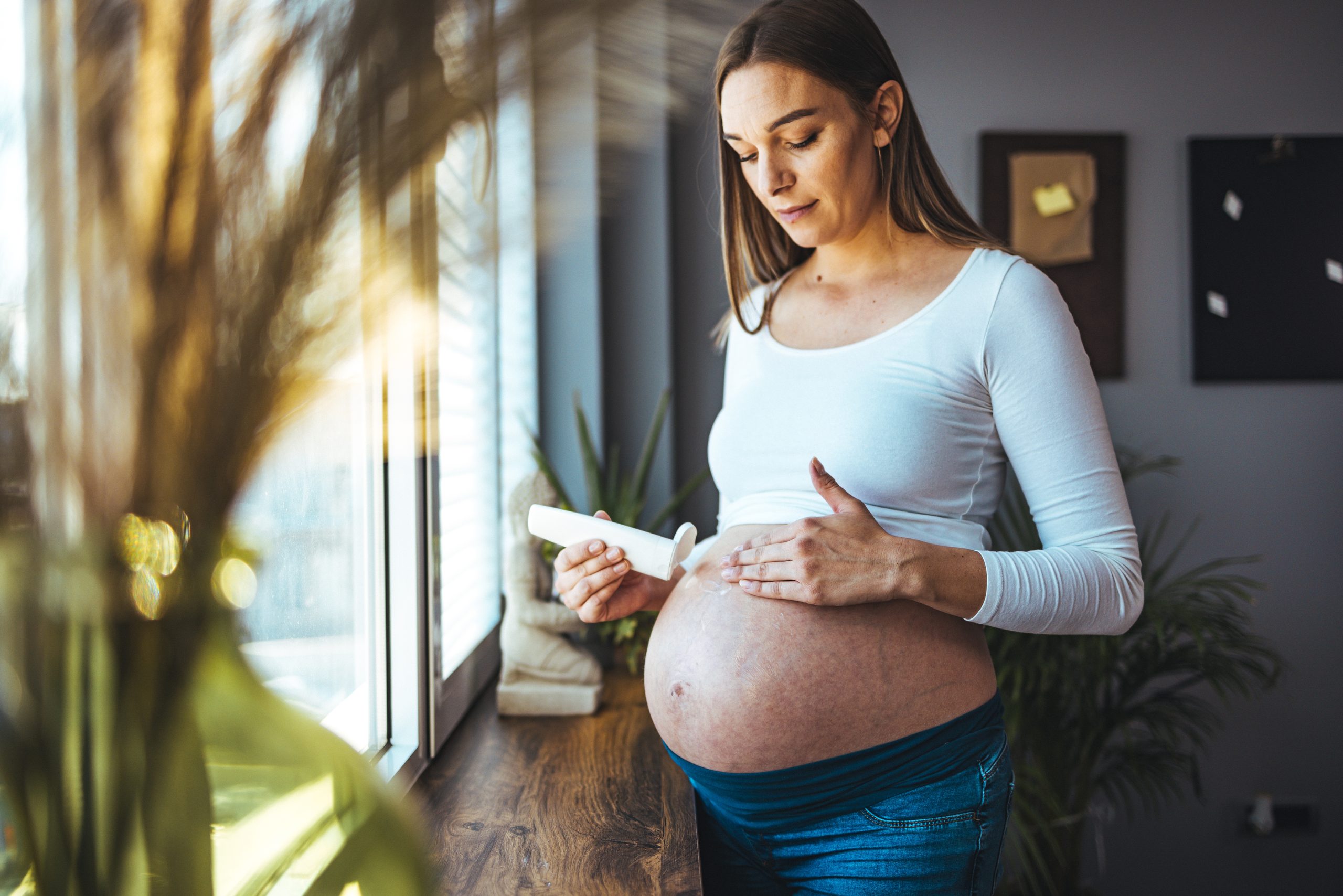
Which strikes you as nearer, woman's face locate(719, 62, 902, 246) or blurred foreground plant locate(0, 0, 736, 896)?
blurred foreground plant locate(0, 0, 736, 896)

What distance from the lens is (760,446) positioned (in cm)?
104

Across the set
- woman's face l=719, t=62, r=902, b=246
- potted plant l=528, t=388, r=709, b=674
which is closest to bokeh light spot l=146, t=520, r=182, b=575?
→ woman's face l=719, t=62, r=902, b=246

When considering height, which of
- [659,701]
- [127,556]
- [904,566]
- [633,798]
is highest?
[127,556]

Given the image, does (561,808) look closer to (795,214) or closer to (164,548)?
(795,214)

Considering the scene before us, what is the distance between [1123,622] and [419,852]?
34.2 inches

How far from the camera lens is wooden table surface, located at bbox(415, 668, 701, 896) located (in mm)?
928

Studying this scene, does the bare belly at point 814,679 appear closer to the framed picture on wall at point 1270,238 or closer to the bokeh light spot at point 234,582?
the bokeh light spot at point 234,582

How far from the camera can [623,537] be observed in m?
0.89

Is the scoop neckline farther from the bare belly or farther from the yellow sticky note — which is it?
the yellow sticky note

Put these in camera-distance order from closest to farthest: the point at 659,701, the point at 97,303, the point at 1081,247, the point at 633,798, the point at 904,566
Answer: the point at 97,303 → the point at 904,566 → the point at 659,701 → the point at 633,798 → the point at 1081,247

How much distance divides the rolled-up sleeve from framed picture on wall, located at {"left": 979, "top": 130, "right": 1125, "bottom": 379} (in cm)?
164

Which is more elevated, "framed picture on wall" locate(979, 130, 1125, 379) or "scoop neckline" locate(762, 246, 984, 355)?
"framed picture on wall" locate(979, 130, 1125, 379)

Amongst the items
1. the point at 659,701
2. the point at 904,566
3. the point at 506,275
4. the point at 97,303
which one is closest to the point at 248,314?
the point at 97,303

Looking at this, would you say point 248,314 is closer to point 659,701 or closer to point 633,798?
point 659,701
